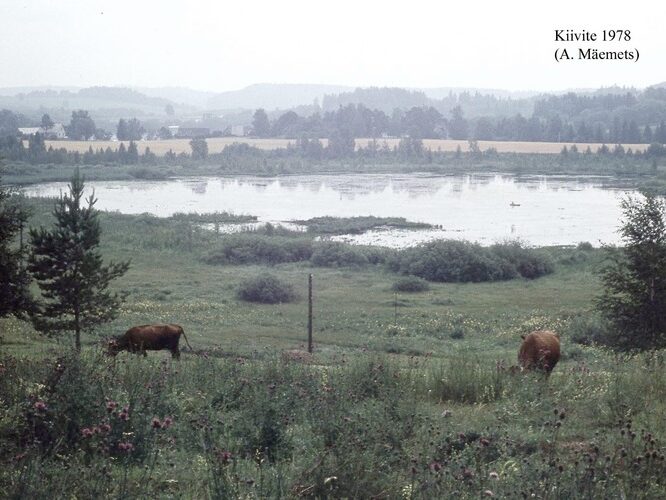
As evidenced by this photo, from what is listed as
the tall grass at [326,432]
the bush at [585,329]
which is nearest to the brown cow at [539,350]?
the tall grass at [326,432]

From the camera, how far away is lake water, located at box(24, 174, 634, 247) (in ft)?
178

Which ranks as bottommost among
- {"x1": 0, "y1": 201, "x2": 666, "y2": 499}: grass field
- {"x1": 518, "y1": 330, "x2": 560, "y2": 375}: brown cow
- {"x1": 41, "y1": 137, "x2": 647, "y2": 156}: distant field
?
{"x1": 518, "y1": 330, "x2": 560, "y2": 375}: brown cow

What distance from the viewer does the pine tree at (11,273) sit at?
14133 millimetres

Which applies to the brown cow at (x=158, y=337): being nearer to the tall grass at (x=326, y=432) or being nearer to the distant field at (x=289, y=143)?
the tall grass at (x=326, y=432)

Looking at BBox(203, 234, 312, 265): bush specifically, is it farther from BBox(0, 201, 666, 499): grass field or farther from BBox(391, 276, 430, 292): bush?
BBox(0, 201, 666, 499): grass field

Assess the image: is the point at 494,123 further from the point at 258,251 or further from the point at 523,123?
the point at 258,251

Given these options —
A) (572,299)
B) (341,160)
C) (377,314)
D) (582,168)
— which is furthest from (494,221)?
(341,160)

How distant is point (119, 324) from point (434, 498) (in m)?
21.7

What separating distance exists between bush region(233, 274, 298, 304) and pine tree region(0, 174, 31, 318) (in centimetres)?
1894

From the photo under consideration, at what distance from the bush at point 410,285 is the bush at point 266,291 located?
4598mm

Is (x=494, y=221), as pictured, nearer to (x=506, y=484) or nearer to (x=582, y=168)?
(x=582, y=168)

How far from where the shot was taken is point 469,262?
4003 centimetres

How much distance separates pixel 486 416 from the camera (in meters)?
8.77

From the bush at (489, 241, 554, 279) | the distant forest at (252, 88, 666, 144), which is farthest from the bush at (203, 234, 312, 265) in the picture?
the distant forest at (252, 88, 666, 144)
